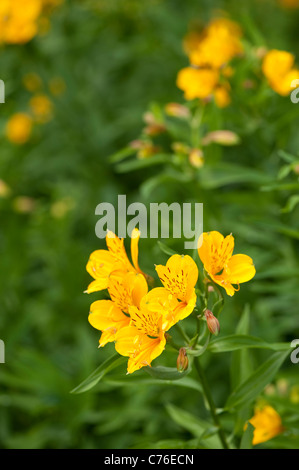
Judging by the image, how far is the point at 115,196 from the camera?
2949 millimetres

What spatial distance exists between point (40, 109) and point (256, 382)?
2.47 meters

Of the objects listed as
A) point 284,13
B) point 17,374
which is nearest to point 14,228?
point 17,374

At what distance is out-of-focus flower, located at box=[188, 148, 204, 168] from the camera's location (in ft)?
5.53

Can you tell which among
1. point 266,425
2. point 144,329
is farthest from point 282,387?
point 144,329

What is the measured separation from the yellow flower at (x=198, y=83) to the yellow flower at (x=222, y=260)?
898mm

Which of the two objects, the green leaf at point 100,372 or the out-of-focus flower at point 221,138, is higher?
the out-of-focus flower at point 221,138

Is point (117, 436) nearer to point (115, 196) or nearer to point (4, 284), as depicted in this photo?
point (4, 284)

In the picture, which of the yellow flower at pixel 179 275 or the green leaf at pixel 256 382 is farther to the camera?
the green leaf at pixel 256 382

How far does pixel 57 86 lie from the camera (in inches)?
128

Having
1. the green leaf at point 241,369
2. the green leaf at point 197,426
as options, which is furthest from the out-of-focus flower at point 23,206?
the green leaf at point 241,369

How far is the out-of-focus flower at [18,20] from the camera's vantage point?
2.41 metres

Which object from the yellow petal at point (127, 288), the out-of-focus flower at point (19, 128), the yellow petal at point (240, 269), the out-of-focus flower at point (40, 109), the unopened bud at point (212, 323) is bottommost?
the unopened bud at point (212, 323)

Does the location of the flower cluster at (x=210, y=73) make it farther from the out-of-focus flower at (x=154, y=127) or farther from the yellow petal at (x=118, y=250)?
the yellow petal at (x=118, y=250)

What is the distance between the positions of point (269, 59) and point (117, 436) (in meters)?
1.42
